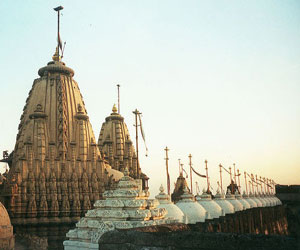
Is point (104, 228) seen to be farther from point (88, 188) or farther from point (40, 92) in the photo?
point (40, 92)

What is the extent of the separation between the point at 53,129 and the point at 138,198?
68.2ft

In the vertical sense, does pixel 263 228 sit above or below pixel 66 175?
below

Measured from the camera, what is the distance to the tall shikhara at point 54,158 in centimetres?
2608

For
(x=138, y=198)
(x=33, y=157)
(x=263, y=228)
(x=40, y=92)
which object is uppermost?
(x=40, y=92)

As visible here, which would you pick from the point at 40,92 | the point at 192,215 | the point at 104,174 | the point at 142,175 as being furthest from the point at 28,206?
the point at 142,175

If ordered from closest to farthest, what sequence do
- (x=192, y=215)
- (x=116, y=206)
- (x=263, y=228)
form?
1. (x=116, y=206)
2. (x=192, y=215)
3. (x=263, y=228)

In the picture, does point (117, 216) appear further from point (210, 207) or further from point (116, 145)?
point (116, 145)

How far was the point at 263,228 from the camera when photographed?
34500 millimetres

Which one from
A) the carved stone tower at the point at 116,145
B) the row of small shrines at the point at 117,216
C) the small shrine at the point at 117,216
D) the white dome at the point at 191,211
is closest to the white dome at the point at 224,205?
the white dome at the point at 191,211

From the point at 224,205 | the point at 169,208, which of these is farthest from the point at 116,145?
the point at 169,208

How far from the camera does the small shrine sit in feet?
33.8

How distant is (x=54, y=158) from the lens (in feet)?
94.8

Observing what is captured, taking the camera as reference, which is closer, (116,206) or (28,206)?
(116,206)

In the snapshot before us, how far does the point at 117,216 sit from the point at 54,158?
63.9ft
